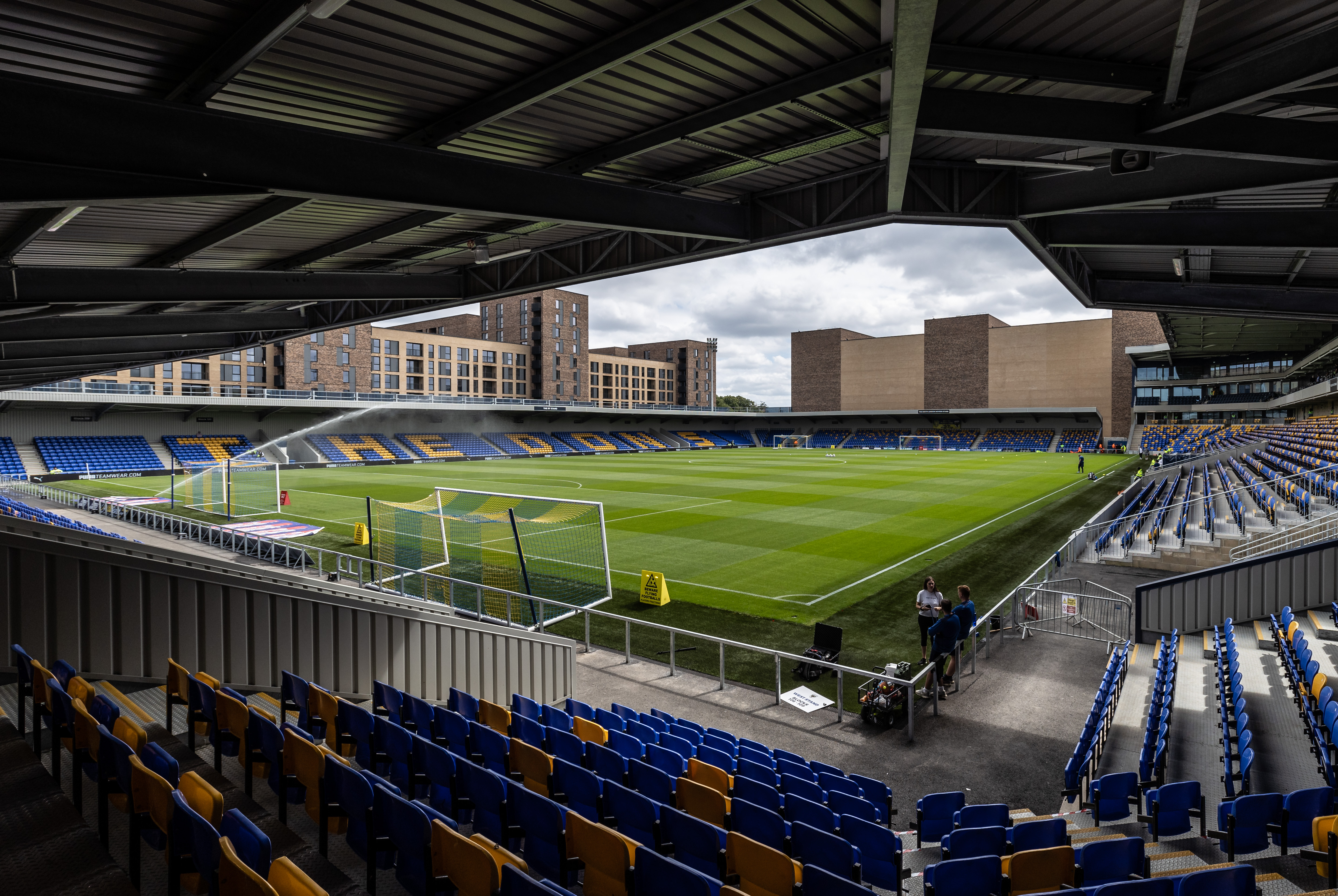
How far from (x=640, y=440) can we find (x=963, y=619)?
252ft

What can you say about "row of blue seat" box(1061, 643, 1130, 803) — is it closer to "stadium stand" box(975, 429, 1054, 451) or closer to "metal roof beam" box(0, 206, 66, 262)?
"metal roof beam" box(0, 206, 66, 262)

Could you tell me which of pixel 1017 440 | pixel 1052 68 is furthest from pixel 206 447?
pixel 1017 440

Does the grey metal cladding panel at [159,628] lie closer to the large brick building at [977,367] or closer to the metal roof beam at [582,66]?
the metal roof beam at [582,66]

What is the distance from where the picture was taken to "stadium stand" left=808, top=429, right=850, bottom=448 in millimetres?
96125

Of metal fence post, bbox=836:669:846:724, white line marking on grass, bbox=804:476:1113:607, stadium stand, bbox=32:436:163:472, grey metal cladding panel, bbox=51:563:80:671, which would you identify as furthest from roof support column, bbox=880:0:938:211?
stadium stand, bbox=32:436:163:472

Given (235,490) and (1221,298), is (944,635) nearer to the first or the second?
(1221,298)

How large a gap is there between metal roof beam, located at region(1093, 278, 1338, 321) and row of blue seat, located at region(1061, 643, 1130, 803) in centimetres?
770

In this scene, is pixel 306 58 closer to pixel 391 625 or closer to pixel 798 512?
pixel 391 625

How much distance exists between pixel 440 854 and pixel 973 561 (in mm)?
18310

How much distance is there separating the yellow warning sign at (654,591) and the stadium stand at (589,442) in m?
60.5

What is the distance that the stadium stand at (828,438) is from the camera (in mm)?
96125

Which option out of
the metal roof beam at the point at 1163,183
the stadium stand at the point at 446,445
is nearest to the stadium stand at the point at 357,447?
the stadium stand at the point at 446,445

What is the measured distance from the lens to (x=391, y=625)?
745cm

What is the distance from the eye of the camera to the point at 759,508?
29312mm
